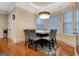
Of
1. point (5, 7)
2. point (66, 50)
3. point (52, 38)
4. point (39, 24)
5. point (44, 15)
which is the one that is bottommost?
point (66, 50)

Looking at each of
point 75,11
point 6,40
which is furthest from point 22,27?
point 75,11

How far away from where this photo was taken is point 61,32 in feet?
6.03

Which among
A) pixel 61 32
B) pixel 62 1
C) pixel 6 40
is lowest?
pixel 6 40

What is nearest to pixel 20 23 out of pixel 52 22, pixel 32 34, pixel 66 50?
pixel 32 34

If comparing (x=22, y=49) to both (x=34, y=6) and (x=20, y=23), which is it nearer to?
(x=20, y=23)

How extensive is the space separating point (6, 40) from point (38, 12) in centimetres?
80

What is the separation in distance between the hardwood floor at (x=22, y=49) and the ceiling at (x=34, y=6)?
24.3 inches

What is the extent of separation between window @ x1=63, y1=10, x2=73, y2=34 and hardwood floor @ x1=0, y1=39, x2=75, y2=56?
0.26 m

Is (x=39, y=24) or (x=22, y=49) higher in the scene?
(x=39, y=24)

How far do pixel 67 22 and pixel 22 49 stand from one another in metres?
0.98

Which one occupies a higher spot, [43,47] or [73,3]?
[73,3]

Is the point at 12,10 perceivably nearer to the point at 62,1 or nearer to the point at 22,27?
the point at 22,27

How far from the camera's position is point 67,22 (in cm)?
183

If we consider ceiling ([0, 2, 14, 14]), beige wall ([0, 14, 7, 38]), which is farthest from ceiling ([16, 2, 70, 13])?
beige wall ([0, 14, 7, 38])
